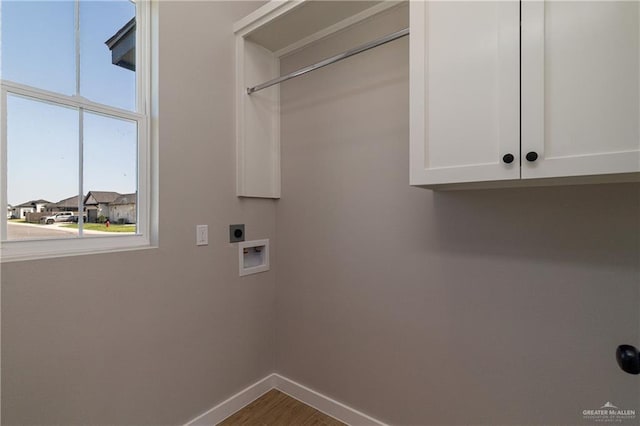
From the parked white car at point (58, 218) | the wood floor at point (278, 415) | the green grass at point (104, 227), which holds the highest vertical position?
the parked white car at point (58, 218)

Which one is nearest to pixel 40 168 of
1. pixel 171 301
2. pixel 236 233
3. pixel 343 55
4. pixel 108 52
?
pixel 108 52

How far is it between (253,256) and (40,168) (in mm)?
1191

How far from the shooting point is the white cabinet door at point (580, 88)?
2.61ft

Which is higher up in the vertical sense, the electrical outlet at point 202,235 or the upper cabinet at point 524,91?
the upper cabinet at point 524,91

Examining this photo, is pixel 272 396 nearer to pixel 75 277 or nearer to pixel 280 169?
pixel 75 277

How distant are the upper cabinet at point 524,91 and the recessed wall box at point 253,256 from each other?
121 cm

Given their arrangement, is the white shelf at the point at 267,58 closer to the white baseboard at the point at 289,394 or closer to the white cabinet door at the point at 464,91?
the white cabinet door at the point at 464,91

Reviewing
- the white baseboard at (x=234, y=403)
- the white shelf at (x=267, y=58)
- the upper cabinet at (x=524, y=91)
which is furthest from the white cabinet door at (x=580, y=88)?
the white baseboard at (x=234, y=403)

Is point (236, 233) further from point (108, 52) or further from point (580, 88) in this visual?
point (580, 88)

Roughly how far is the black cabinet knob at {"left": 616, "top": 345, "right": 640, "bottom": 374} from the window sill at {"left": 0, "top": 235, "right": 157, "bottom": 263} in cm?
188

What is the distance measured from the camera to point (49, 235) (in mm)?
1212

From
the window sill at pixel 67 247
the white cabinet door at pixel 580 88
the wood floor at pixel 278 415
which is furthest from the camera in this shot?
the wood floor at pixel 278 415

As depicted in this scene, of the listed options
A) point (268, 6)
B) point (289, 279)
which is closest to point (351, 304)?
point (289, 279)

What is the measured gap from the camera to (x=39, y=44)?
3.91 feet
